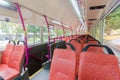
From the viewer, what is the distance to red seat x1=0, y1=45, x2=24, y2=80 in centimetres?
213

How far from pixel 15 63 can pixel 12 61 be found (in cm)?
15

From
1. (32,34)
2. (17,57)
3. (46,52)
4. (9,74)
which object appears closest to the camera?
(9,74)

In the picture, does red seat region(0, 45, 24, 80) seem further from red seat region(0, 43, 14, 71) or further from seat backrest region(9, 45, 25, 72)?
red seat region(0, 43, 14, 71)

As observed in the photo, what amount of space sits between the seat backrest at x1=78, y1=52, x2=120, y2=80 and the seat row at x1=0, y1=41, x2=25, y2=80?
4.43ft

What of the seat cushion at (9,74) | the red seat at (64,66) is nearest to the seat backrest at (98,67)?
the red seat at (64,66)

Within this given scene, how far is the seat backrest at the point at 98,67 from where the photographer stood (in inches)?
46.8

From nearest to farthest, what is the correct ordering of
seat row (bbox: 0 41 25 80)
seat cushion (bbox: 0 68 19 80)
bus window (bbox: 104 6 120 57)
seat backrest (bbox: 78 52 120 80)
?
seat backrest (bbox: 78 52 120 80) → seat cushion (bbox: 0 68 19 80) → seat row (bbox: 0 41 25 80) → bus window (bbox: 104 6 120 57)

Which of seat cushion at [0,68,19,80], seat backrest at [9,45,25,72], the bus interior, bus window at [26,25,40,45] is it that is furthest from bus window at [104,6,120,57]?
bus window at [26,25,40,45]

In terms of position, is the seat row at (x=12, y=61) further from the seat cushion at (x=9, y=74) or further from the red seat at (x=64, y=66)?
the red seat at (x=64, y=66)

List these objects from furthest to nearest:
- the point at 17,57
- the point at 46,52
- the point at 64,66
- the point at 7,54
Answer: the point at 46,52
the point at 7,54
the point at 17,57
the point at 64,66

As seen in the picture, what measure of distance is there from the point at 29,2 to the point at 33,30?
1394 mm

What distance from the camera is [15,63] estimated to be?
2346mm

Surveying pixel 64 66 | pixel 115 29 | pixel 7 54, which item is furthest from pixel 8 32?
pixel 115 29

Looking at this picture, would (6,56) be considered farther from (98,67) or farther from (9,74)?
(98,67)
